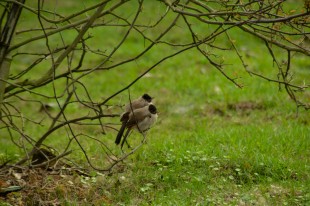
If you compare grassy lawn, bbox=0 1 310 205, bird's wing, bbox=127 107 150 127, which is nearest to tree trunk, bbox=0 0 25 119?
grassy lawn, bbox=0 1 310 205

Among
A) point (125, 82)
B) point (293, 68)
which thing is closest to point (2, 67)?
point (125, 82)

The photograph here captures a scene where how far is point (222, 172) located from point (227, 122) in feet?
8.53

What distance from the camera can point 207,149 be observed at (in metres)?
7.21

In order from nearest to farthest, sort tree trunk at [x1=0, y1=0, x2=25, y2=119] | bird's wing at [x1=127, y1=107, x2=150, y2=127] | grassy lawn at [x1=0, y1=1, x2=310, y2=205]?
grassy lawn at [x1=0, y1=1, x2=310, y2=205]
tree trunk at [x1=0, y1=0, x2=25, y2=119]
bird's wing at [x1=127, y1=107, x2=150, y2=127]

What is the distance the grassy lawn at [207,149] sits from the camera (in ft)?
20.1

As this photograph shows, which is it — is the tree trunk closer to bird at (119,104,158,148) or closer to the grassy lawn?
the grassy lawn

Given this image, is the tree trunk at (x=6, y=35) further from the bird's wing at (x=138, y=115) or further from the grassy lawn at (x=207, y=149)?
the bird's wing at (x=138, y=115)

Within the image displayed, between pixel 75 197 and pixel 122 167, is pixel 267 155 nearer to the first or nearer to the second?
pixel 122 167

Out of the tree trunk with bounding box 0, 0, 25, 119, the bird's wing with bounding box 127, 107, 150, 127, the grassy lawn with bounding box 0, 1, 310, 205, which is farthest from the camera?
the bird's wing with bounding box 127, 107, 150, 127

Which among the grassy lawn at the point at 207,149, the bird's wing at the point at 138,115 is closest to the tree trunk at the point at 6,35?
the grassy lawn at the point at 207,149

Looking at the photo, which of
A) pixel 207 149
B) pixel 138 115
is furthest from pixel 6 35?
pixel 207 149

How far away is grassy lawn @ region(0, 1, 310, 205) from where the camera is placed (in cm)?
614

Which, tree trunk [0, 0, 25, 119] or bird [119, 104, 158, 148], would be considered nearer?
tree trunk [0, 0, 25, 119]

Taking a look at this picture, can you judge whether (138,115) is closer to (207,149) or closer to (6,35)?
(207,149)
